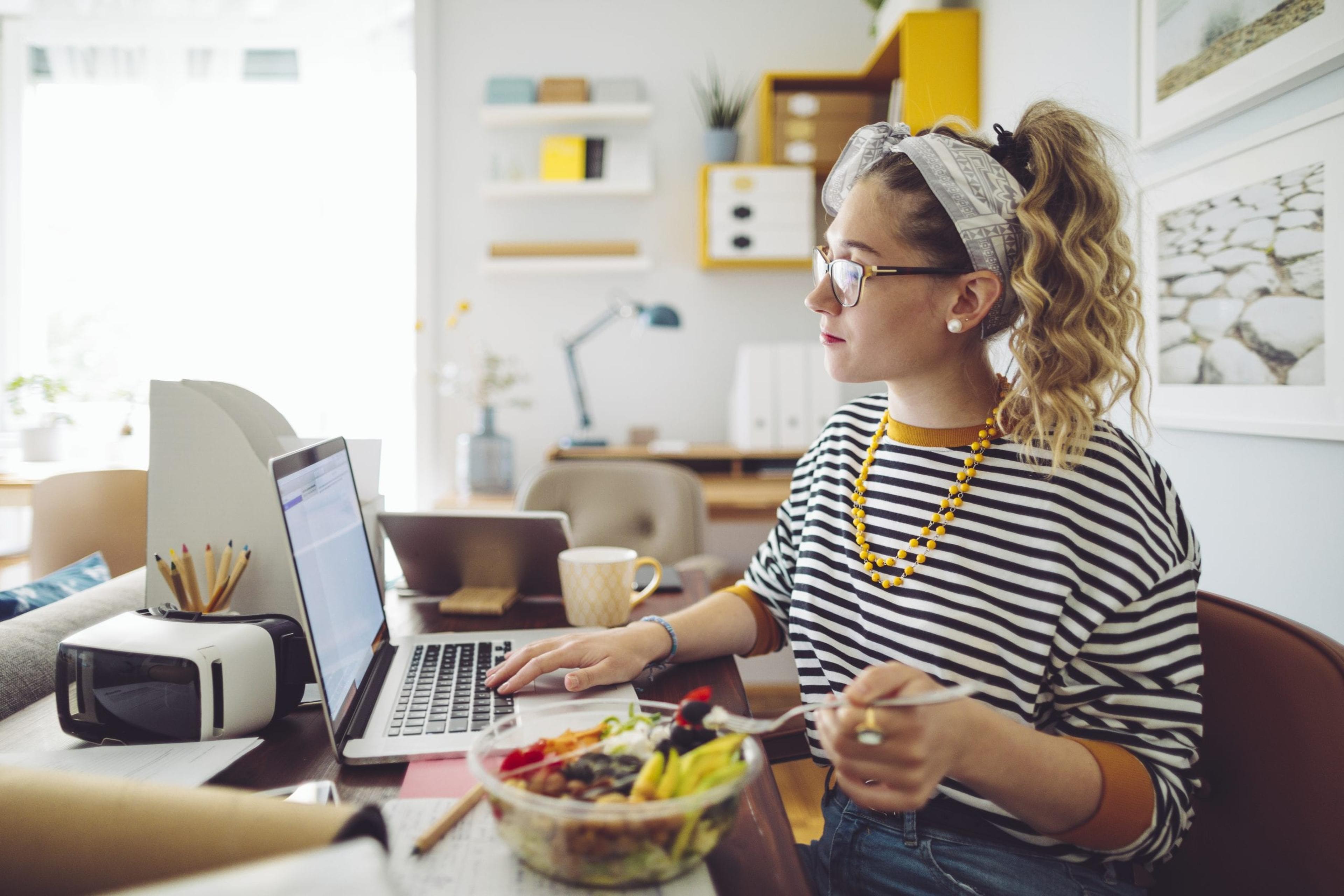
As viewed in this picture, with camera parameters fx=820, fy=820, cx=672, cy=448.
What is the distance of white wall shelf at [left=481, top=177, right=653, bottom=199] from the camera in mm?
3146

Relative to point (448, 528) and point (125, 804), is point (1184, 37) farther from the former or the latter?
point (125, 804)

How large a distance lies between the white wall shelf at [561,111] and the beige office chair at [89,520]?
1.89 meters

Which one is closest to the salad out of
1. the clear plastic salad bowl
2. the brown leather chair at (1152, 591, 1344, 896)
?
the clear plastic salad bowl

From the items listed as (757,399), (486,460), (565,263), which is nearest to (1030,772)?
(757,399)

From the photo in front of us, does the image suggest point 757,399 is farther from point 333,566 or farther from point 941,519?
point 333,566

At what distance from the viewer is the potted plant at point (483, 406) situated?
3.06m

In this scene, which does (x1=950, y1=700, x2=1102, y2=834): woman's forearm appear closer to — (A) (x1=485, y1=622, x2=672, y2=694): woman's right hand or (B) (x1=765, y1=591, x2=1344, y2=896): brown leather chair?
(B) (x1=765, y1=591, x2=1344, y2=896): brown leather chair

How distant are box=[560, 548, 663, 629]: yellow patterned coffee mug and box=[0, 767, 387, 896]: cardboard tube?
680 mm

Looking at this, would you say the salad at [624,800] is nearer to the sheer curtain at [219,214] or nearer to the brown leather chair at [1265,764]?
the brown leather chair at [1265,764]

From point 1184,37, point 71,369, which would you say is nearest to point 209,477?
point 1184,37

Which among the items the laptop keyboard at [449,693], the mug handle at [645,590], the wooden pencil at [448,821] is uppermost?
the mug handle at [645,590]

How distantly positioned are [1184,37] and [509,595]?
1599 mm

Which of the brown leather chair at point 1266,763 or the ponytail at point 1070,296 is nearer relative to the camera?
the brown leather chair at point 1266,763

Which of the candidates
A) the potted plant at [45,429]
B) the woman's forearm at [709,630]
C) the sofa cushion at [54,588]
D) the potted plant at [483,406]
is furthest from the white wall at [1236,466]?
the potted plant at [45,429]
